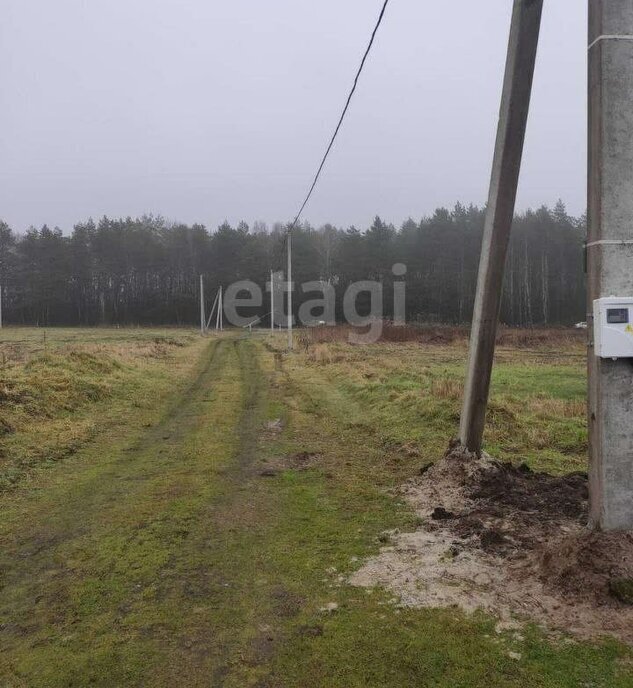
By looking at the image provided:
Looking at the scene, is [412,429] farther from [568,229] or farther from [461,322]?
[568,229]

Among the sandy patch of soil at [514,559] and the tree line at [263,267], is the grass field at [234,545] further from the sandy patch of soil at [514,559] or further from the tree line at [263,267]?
the tree line at [263,267]

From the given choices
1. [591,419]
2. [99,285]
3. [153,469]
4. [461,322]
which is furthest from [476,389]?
[99,285]

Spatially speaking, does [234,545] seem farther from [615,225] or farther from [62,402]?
[62,402]

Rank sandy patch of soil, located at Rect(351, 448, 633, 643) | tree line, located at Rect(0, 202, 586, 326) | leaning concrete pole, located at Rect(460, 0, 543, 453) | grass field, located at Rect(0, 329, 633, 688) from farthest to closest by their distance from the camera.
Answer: tree line, located at Rect(0, 202, 586, 326) < leaning concrete pole, located at Rect(460, 0, 543, 453) < sandy patch of soil, located at Rect(351, 448, 633, 643) < grass field, located at Rect(0, 329, 633, 688)

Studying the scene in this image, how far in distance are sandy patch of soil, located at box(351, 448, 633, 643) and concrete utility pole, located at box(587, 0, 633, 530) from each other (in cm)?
32

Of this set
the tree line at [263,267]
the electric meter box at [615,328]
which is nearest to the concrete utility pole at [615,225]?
the electric meter box at [615,328]

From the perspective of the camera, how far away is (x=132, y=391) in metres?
12.4

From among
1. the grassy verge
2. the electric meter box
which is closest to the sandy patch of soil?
the electric meter box

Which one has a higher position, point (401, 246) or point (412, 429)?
point (401, 246)

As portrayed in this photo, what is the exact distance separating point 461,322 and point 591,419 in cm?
5903

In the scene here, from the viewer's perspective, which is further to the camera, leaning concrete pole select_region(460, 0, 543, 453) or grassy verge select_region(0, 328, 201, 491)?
grassy verge select_region(0, 328, 201, 491)

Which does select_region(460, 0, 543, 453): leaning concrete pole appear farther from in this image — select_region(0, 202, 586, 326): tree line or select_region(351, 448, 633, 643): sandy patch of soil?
select_region(0, 202, 586, 326): tree line

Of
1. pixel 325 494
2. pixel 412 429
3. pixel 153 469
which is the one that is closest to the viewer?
pixel 325 494

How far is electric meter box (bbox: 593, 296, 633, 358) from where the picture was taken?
327 centimetres
